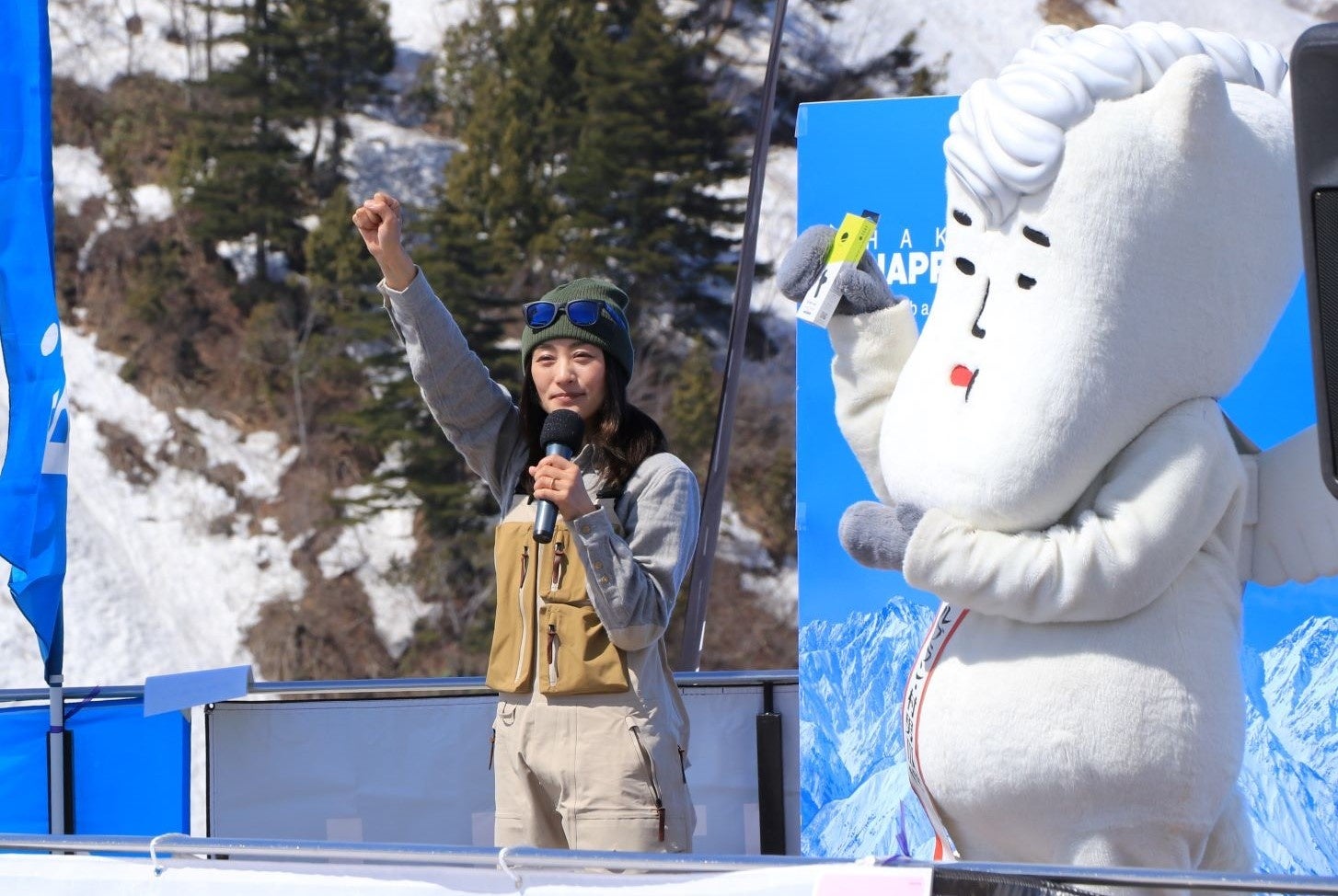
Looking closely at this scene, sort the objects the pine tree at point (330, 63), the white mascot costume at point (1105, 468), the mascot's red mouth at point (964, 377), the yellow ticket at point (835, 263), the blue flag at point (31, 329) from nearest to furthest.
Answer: the white mascot costume at point (1105, 468) → the mascot's red mouth at point (964, 377) → the yellow ticket at point (835, 263) → the blue flag at point (31, 329) → the pine tree at point (330, 63)

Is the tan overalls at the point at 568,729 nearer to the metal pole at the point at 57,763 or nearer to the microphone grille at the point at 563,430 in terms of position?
the microphone grille at the point at 563,430

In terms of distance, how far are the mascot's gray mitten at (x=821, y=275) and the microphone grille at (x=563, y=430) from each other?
1.35 ft

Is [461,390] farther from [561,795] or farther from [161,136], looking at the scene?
[161,136]

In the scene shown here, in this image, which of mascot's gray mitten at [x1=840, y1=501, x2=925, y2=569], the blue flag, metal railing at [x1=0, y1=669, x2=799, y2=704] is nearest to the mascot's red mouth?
mascot's gray mitten at [x1=840, y1=501, x2=925, y2=569]

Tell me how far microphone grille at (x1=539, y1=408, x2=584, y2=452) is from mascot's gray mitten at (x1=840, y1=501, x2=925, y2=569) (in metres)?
0.49

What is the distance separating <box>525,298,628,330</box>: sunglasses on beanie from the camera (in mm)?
2756

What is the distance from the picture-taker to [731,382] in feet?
16.9

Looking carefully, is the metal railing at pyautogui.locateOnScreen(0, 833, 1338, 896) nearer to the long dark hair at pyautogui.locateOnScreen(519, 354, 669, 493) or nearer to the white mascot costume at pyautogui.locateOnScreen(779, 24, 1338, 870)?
the white mascot costume at pyautogui.locateOnScreen(779, 24, 1338, 870)

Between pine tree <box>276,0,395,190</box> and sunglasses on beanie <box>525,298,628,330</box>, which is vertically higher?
pine tree <box>276,0,395,190</box>

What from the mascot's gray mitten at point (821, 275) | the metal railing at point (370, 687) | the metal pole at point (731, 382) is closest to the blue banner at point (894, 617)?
the metal railing at point (370, 687)

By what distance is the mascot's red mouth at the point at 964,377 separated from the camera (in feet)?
7.44

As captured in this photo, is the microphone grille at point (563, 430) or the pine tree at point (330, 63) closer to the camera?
the microphone grille at point (563, 430)

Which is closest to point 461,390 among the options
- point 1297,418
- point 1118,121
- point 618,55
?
point 1118,121

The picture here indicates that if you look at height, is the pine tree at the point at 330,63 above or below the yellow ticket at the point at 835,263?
above
